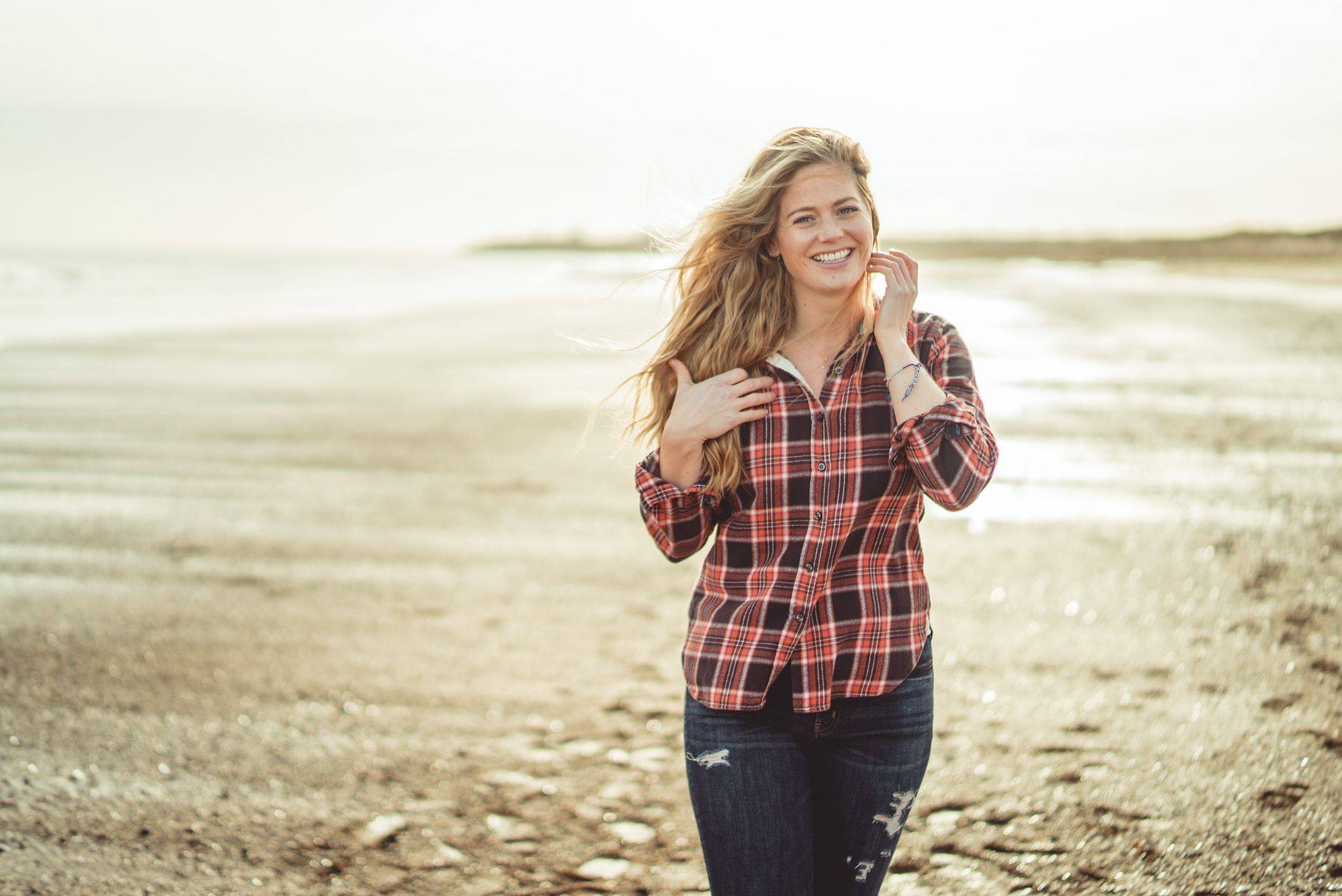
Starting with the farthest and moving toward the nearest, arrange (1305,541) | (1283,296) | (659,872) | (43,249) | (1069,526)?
(43,249) → (1283,296) → (1069,526) → (1305,541) → (659,872)

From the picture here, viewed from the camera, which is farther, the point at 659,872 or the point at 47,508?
the point at 47,508

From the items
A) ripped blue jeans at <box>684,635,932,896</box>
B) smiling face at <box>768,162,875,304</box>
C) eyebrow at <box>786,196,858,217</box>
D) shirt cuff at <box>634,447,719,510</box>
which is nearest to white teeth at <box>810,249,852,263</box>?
smiling face at <box>768,162,875,304</box>

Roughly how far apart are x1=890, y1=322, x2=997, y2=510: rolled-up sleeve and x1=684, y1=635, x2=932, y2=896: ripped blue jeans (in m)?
0.44

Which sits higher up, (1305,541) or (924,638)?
(924,638)

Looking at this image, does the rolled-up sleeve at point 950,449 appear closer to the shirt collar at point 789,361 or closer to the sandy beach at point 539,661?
the shirt collar at point 789,361

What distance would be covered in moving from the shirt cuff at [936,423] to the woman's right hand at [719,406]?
324mm

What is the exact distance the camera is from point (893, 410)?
2523mm

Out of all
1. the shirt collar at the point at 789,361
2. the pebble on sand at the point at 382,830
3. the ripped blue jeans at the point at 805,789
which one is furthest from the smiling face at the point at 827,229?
the pebble on sand at the point at 382,830

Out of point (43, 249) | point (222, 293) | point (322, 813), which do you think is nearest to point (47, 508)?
point (322, 813)

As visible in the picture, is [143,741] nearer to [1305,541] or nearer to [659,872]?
[659,872]

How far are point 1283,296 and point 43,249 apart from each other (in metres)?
86.9

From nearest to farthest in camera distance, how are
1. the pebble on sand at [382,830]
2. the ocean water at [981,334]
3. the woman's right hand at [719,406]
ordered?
the woman's right hand at [719,406]
the pebble on sand at [382,830]
the ocean water at [981,334]

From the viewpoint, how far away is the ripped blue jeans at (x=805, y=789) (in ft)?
8.05

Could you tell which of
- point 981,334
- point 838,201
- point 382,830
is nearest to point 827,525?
point 838,201
